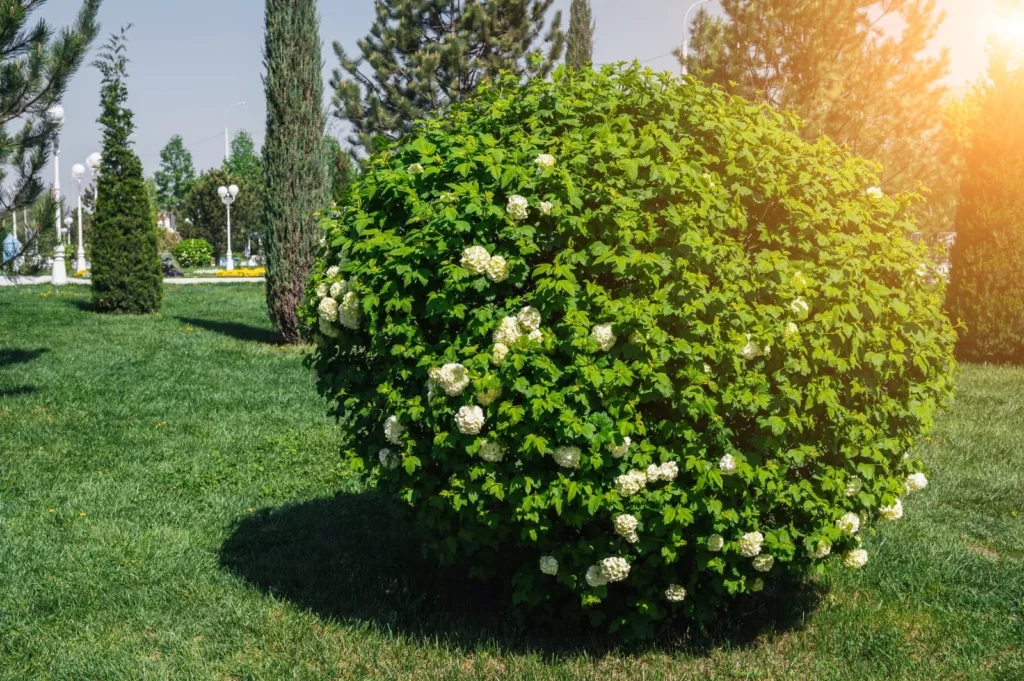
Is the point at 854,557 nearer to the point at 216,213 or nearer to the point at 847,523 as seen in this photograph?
the point at 847,523

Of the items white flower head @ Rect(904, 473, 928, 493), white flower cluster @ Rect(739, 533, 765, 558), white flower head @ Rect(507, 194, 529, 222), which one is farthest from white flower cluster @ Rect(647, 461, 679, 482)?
white flower head @ Rect(904, 473, 928, 493)

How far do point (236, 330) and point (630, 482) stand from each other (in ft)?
37.2

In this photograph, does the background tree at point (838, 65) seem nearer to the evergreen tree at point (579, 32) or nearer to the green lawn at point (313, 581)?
the evergreen tree at point (579, 32)

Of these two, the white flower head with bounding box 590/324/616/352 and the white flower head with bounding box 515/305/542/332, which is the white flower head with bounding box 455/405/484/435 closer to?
the white flower head with bounding box 515/305/542/332

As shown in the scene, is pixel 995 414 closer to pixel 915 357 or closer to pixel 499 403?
pixel 915 357

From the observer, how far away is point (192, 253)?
37062 mm

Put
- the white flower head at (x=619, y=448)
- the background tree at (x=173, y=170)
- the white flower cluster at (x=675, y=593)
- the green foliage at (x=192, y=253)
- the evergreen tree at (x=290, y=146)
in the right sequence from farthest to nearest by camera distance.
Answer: the background tree at (x=173, y=170), the green foliage at (x=192, y=253), the evergreen tree at (x=290, y=146), the white flower cluster at (x=675, y=593), the white flower head at (x=619, y=448)

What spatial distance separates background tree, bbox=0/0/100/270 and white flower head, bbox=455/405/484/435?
272 inches

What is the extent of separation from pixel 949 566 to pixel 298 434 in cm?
513

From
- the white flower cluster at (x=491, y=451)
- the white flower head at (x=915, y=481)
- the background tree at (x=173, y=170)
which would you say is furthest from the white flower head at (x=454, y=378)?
the background tree at (x=173, y=170)

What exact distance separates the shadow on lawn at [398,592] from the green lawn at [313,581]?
1 centimetres

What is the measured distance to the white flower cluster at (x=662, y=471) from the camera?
365 cm

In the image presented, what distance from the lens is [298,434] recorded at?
7.77 metres

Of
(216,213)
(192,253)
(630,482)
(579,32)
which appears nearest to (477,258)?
(630,482)
